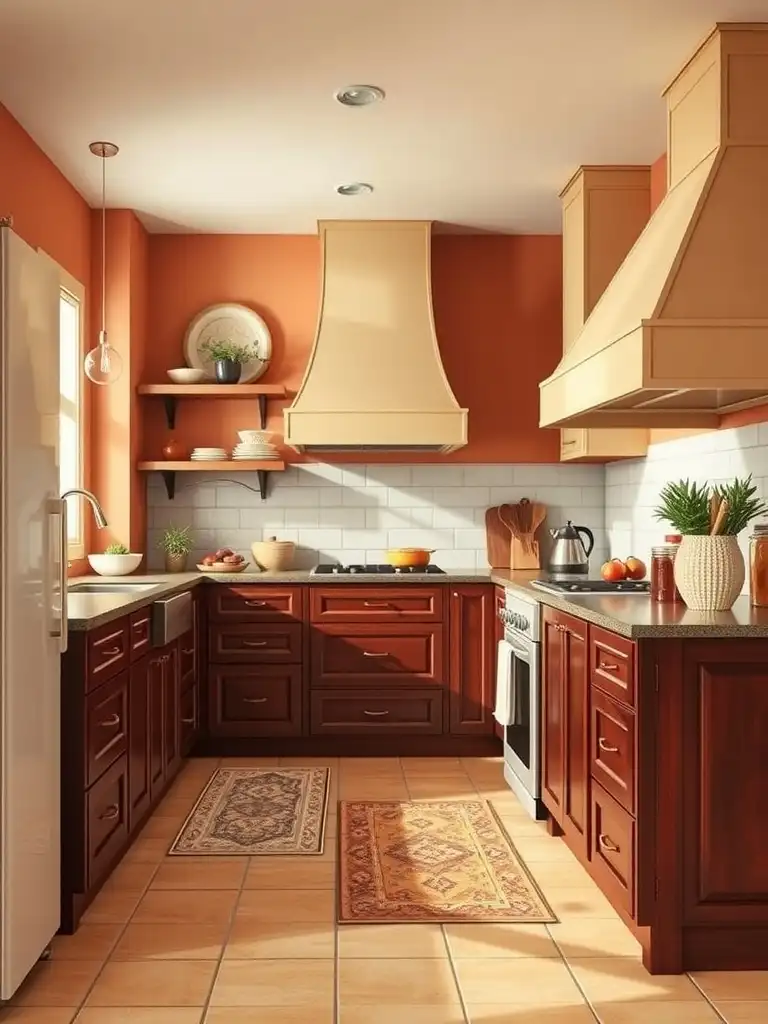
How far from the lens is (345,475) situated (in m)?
5.93

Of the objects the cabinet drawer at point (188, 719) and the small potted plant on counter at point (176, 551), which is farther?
the small potted plant on counter at point (176, 551)

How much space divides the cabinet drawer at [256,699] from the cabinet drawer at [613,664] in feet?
7.39

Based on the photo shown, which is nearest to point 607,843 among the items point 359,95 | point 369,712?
point 369,712

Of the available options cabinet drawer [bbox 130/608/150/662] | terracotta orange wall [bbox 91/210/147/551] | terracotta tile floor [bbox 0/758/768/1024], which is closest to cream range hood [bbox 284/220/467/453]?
terracotta orange wall [bbox 91/210/147/551]

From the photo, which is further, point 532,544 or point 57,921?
point 532,544

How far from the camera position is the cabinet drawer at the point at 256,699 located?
17.2 feet

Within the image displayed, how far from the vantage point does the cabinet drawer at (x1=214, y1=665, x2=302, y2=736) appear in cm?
524

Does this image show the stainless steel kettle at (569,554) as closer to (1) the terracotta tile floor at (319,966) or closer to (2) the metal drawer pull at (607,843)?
(1) the terracotta tile floor at (319,966)

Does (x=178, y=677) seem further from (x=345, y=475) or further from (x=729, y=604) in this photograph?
(x=729, y=604)

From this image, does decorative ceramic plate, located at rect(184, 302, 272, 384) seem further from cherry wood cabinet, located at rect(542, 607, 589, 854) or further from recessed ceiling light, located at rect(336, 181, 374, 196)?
cherry wood cabinet, located at rect(542, 607, 589, 854)

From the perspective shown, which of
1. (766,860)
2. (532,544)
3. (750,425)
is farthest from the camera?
(532,544)

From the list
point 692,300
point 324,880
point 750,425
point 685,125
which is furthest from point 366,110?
point 324,880

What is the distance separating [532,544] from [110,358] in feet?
8.40

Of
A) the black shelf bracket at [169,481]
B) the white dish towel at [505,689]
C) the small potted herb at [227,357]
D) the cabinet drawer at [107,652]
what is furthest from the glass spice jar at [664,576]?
the black shelf bracket at [169,481]
